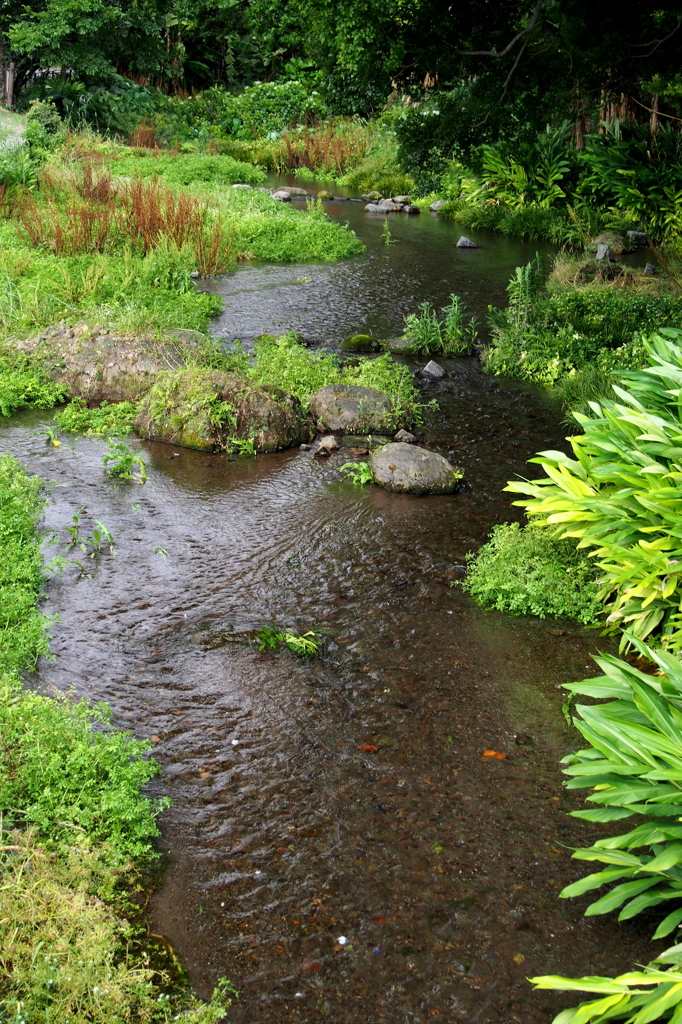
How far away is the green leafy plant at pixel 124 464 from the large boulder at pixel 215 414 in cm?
54

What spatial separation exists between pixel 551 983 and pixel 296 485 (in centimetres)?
462

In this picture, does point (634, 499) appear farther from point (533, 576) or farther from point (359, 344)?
point (359, 344)

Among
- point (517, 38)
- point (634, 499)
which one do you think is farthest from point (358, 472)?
point (517, 38)

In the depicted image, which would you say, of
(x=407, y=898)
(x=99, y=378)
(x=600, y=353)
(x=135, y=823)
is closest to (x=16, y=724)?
(x=135, y=823)

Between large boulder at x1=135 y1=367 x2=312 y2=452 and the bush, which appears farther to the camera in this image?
large boulder at x1=135 y1=367 x2=312 y2=452

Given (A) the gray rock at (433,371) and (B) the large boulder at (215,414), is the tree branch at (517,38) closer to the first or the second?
(A) the gray rock at (433,371)

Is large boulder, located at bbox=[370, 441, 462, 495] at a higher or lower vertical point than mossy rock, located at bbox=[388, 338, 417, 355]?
lower

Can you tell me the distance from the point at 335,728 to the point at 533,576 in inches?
70.0

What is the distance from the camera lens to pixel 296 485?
22.3 feet

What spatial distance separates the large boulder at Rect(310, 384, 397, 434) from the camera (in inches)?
304

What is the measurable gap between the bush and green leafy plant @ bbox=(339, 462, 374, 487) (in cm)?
135

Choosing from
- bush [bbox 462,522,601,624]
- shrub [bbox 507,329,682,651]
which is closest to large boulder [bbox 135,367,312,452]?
bush [bbox 462,522,601,624]

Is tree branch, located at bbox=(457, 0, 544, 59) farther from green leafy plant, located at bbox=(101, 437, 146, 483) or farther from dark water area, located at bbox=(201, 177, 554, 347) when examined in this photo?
green leafy plant, located at bbox=(101, 437, 146, 483)

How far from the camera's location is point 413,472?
6.71m
